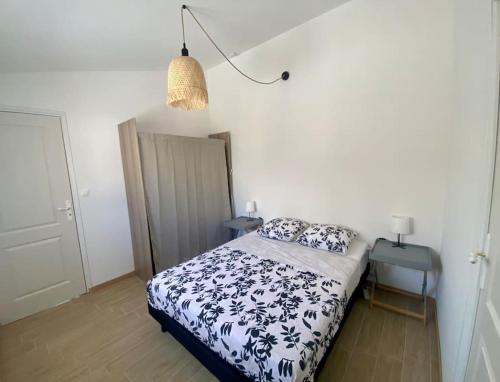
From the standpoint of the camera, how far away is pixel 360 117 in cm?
232

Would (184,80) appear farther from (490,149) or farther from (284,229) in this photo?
(284,229)

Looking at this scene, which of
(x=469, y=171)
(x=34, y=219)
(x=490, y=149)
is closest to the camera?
(x=490, y=149)

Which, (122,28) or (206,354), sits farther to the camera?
(122,28)

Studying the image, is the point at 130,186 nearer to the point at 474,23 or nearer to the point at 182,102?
the point at 182,102

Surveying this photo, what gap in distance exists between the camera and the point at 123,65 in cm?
264

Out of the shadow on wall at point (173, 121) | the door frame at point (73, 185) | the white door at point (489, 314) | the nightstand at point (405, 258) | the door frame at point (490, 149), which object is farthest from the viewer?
the shadow on wall at point (173, 121)

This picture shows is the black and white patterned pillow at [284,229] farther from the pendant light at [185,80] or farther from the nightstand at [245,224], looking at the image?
the pendant light at [185,80]

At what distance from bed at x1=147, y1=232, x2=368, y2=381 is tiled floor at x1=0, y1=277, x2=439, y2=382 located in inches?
8.8

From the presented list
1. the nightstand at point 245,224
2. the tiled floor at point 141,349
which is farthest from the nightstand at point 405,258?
the nightstand at point 245,224

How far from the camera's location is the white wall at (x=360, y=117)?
196 centimetres

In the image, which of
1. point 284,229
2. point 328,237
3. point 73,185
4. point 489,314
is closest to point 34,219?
point 73,185

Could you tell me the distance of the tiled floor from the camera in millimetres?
1562

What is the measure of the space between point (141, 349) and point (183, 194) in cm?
177

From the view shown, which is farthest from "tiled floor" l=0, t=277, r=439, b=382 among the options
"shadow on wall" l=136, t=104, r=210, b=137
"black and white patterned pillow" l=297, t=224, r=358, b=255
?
"shadow on wall" l=136, t=104, r=210, b=137
